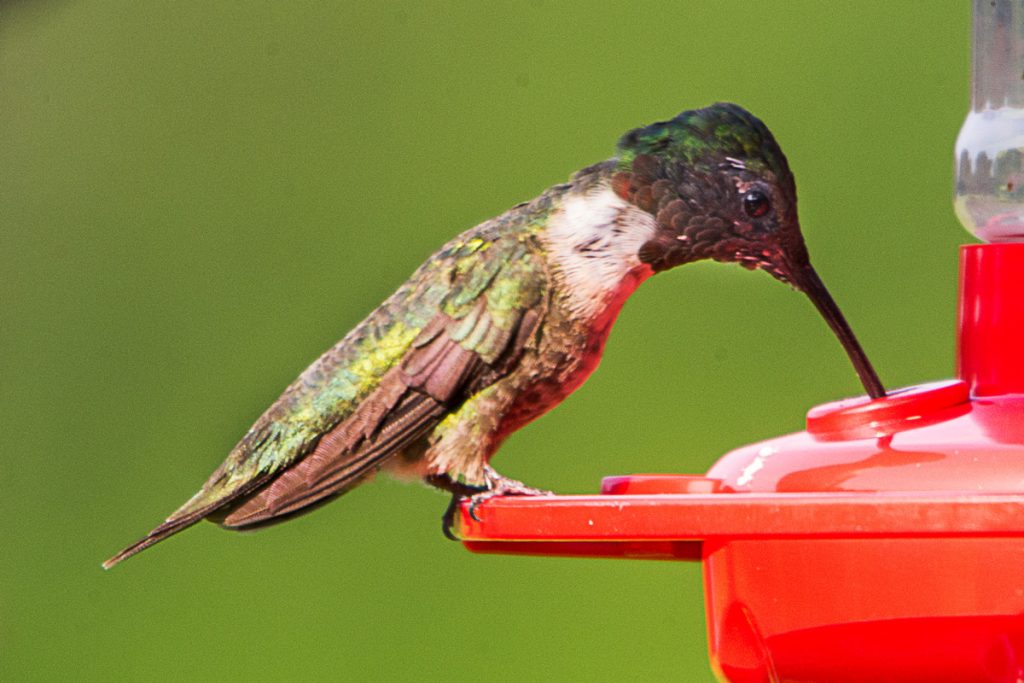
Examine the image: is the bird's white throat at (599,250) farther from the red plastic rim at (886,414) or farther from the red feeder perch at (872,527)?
the red plastic rim at (886,414)

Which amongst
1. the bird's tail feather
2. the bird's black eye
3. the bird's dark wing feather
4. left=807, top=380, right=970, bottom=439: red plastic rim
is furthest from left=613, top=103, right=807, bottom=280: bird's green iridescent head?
the bird's tail feather

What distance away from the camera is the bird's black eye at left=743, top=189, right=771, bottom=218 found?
10.5ft

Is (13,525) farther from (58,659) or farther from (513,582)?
(513,582)

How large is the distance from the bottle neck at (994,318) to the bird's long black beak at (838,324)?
15cm

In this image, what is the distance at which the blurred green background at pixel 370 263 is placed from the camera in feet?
19.4

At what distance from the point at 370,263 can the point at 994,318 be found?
4.00 m

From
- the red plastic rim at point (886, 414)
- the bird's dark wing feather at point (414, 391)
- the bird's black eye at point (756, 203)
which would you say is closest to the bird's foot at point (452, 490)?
the bird's dark wing feather at point (414, 391)

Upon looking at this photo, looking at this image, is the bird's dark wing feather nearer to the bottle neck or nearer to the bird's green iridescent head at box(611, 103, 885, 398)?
the bird's green iridescent head at box(611, 103, 885, 398)

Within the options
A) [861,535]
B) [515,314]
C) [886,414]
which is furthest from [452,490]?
[861,535]

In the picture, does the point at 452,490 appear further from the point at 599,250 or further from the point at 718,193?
the point at 718,193

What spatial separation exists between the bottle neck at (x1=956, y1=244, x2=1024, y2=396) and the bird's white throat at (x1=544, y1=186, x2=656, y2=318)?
0.89 meters

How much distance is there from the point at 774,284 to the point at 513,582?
1.45 metres

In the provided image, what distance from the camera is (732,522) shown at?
2080 mm

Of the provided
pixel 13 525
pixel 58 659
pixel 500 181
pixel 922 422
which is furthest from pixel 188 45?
pixel 922 422
